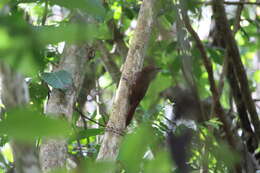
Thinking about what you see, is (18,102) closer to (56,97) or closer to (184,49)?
(184,49)

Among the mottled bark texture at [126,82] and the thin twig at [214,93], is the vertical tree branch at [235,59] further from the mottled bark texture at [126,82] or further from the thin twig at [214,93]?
the mottled bark texture at [126,82]

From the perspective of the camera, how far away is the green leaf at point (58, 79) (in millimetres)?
1476

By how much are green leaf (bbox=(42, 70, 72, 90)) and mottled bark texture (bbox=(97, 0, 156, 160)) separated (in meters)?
0.17

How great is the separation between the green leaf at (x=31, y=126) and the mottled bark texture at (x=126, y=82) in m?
0.84

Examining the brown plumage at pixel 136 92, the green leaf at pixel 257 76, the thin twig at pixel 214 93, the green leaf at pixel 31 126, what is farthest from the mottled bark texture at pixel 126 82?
the green leaf at pixel 257 76

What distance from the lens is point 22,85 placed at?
0.53 metres

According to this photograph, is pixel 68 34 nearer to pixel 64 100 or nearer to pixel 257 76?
pixel 64 100

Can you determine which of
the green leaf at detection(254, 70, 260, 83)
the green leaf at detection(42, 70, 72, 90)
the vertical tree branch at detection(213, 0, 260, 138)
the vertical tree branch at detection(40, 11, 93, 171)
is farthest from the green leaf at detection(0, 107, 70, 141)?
the green leaf at detection(254, 70, 260, 83)

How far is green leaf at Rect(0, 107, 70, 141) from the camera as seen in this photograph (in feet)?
1.35

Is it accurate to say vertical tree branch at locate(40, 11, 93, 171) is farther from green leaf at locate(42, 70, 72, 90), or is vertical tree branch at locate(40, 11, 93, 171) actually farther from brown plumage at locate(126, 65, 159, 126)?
brown plumage at locate(126, 65, 159, 126)

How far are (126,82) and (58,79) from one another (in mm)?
224

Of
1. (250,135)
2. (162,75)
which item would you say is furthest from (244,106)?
(162,75)

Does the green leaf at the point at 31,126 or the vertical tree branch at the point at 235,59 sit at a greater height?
the vertical tree branch at the point at 235,59

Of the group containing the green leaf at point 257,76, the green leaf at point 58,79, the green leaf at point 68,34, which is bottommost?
the green leaf at point 68,34
